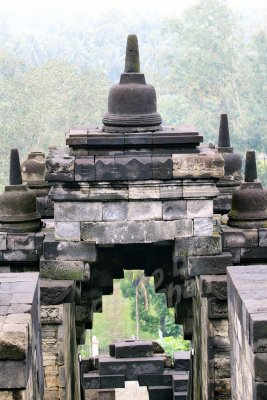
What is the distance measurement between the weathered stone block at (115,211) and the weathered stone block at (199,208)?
0.66 metres

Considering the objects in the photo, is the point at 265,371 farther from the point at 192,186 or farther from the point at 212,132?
the point at 212,132

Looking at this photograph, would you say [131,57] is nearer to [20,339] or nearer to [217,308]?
[217,308]

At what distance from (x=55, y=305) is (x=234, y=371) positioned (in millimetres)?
3078

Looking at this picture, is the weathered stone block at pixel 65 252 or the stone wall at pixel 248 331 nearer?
the stone wall at pixel 248 331

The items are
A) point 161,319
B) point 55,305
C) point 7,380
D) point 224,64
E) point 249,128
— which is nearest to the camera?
point 7,380

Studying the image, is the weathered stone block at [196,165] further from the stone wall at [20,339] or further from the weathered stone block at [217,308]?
the stone wall at [20,339]

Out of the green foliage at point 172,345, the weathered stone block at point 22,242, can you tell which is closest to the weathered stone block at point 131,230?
the weathered stone block at point 22,242

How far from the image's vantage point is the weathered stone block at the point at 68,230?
428 inches

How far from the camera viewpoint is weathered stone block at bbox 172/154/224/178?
1062 cm

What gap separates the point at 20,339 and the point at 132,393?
33.6 feet

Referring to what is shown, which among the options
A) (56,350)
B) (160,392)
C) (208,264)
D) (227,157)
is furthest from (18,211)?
(160,392)

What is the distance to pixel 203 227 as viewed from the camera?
10969mm

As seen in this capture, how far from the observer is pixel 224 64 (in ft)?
167

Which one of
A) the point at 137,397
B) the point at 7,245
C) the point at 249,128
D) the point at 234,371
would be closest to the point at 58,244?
the point at 7,245
